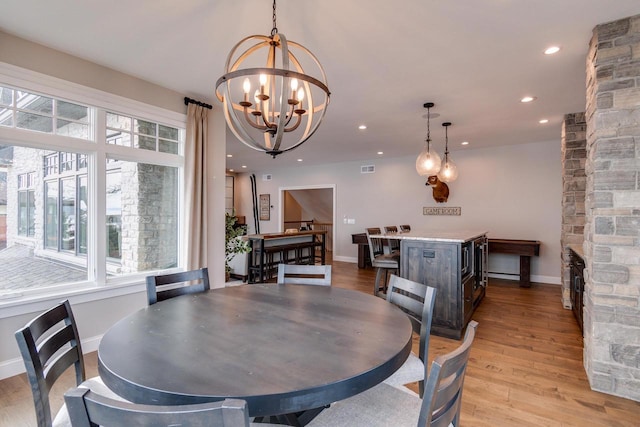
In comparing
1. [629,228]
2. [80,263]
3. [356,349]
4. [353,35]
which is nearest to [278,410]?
[356,349]

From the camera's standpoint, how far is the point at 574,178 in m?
4.22

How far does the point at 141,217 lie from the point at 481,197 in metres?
6.12

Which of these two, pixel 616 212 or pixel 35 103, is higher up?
pixel 35 103

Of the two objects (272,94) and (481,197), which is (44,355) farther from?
(481,197)

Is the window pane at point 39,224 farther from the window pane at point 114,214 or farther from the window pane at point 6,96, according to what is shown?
the window pane at point 6,96

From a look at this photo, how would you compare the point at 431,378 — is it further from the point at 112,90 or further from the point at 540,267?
the point at 540,267

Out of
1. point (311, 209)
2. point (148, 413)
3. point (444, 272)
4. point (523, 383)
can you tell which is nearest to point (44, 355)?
point (148, 413)

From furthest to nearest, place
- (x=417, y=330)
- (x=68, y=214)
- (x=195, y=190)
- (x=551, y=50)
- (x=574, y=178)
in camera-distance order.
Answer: (x=574, y=178)
(x=195, y=190)
(x=68, y=214)
(x=551, y=50)
(x=417, y=330)

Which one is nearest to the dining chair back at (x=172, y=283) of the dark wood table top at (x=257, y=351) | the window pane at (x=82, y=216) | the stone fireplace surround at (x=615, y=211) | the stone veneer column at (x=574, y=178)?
the dark wood table top at (x=257, y=351)

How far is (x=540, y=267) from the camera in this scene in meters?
5.96

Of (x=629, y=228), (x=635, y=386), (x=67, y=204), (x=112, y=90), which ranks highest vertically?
(x=112, y=90)

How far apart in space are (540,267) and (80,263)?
7112 mm

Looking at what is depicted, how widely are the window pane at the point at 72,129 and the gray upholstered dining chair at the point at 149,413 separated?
2.95m

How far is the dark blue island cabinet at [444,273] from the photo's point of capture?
340 cm
